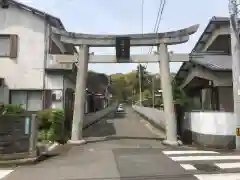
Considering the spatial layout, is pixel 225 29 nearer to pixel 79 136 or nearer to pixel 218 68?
pixel 218 68

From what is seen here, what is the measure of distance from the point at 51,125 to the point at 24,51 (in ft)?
16.9

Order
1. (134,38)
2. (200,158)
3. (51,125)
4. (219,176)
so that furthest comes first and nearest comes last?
(134,38)
(51,125)
(200,158)
(219,176)

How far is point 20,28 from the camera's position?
17.0 m

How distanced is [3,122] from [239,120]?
899cm

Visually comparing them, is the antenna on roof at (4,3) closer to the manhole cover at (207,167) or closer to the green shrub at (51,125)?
the green shrub at (51,125)

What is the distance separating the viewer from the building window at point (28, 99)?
55.3 feet

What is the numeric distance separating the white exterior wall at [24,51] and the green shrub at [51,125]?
2759 millimetres

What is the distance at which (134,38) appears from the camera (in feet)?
48.2

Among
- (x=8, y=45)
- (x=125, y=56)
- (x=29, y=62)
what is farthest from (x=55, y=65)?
(x=125, y=56)

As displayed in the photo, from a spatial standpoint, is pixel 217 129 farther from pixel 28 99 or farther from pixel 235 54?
pixel 28 99

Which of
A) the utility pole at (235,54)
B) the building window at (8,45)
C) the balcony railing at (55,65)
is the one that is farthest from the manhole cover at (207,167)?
the building window at (8,45)

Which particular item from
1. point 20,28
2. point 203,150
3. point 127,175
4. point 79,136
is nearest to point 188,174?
point 127,175

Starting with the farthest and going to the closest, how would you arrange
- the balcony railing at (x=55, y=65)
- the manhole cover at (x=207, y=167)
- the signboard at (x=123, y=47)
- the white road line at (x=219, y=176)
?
the balcony railing at (x=55, y=65), the signboard at (x=123, y=47), the manhole cover at (x=207, y=167), the white road line at (x=219, y=176)

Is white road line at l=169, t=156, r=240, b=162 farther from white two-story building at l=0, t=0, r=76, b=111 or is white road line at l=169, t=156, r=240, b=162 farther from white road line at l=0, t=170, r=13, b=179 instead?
white two-story building at l=0, t=0, r=76, b=111
